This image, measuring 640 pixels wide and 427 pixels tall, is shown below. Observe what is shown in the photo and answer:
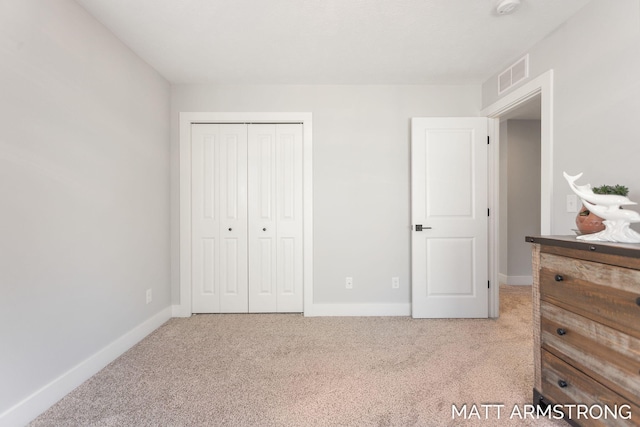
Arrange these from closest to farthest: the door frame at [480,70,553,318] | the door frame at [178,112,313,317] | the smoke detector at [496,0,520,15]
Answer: the smoke detector at [496,0,520,15] < the door frame at [480,70,553,318] < the door frame at [178,112,313,317]

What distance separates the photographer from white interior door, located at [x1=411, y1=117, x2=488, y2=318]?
2760mm

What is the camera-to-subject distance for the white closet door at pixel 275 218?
114 inches

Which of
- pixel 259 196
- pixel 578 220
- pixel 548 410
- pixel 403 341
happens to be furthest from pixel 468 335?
pixel 259 196

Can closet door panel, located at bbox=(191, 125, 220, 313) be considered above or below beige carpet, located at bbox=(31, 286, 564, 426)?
above

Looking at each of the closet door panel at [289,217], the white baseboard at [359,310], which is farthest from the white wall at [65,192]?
the white baseboard at [359,310]

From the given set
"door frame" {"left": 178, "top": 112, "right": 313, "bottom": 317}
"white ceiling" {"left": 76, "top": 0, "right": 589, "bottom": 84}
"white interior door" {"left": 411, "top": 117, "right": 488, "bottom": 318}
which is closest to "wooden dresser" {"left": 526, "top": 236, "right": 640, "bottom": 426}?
"white interior door" {"left": 411, "top": 117, "right": 488, "bottom": 318}

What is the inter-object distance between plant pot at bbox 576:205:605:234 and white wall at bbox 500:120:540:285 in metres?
2.90

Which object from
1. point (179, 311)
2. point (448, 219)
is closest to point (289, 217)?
point (179, 311)

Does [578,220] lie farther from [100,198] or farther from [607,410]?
[100,198]

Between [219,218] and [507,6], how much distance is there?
2.89m

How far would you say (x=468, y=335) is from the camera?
2404mm

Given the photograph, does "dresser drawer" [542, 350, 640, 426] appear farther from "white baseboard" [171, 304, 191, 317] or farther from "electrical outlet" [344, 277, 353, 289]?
"white baseboard" [171, 304, 191, 317]

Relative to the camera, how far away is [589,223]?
135 centimetres

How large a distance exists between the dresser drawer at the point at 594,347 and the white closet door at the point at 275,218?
2076mm
